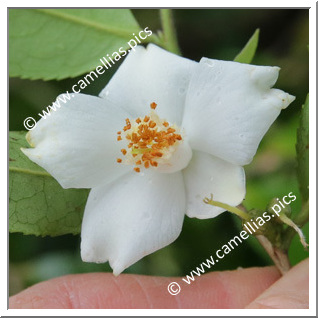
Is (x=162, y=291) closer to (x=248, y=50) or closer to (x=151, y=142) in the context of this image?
(x=151, y=142)

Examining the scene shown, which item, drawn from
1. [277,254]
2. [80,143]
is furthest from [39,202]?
[277,254]

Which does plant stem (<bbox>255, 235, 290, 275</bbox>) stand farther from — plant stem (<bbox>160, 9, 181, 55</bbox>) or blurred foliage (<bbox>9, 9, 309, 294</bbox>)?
plant stem (<bbox>160, 9, 181, 55</bbox>)

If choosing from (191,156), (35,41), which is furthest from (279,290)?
(35,41)

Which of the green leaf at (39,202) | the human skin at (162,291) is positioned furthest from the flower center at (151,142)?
the human skin at (162,291)

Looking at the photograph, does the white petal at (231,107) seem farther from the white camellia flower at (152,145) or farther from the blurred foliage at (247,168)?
the blurred foliage at (247,168)

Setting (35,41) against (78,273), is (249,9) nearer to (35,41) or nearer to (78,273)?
(35,41)
